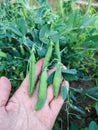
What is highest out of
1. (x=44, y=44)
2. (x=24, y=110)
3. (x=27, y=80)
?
(x=44, y=44)

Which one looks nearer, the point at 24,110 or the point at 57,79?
the point at 57,79

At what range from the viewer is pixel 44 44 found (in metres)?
1.11

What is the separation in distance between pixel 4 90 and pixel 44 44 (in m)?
0.19

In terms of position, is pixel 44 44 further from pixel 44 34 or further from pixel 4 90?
pixel 4 90

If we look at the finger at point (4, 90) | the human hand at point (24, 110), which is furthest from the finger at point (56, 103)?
the finger at point (4, 90)

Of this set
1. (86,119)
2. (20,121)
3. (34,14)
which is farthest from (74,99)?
(34,14)

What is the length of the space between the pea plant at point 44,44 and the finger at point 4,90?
3cm

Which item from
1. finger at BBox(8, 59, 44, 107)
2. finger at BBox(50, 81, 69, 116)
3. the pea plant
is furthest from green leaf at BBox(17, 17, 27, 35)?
finger at BBox(50, 81, 69, 116)

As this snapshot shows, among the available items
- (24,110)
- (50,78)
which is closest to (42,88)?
(50,78)

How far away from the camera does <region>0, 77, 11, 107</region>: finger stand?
3.64 ft

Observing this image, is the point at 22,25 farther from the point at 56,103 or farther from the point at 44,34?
the point at 56,103

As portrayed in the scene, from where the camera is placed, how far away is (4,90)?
3.70 ft

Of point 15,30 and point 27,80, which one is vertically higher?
point 15,30

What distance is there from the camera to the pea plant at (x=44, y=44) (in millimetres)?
1053
